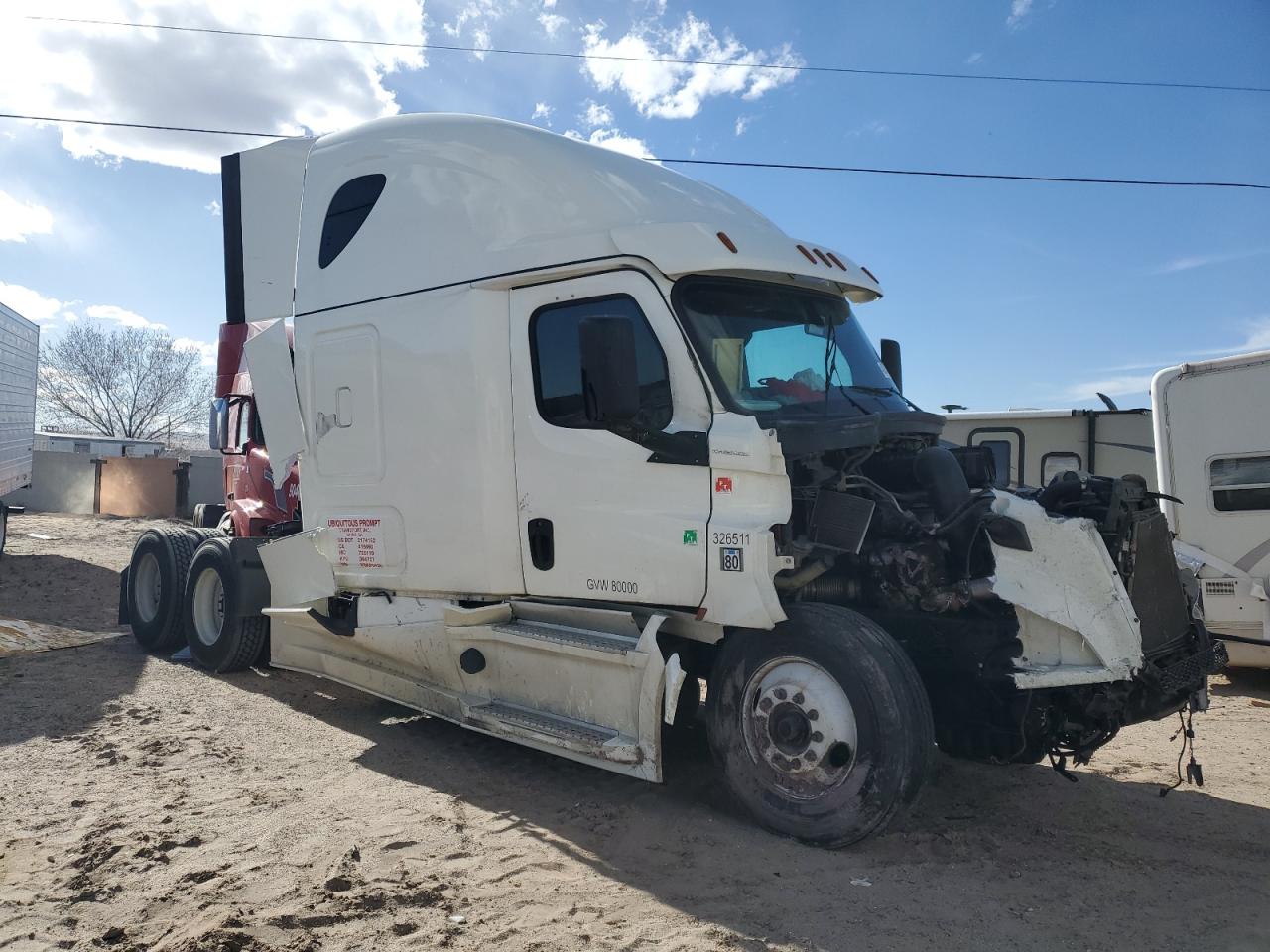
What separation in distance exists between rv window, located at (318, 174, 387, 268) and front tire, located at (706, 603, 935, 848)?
376 cm

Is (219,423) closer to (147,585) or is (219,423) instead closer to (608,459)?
(147,585)

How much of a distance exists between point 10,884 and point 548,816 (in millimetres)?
2338

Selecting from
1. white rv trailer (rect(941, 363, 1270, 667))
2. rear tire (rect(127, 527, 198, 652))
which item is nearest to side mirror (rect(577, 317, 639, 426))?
white rv trailer (rect(941, 363, 1270, 667))

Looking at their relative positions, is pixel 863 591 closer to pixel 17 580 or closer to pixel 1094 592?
pixel 1094 592

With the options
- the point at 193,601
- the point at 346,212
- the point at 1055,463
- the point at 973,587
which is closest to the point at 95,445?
the point at 193,601

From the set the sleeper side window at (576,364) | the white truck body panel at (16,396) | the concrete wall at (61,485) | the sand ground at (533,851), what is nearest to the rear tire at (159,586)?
the sand ground at (533,851)

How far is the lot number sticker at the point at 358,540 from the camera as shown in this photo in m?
6.23

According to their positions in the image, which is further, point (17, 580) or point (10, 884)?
point (17, 580)

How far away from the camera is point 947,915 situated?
149 inches

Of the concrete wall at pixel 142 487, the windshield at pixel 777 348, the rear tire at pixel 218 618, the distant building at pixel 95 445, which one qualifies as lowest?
the rear tire at pixel 218 618

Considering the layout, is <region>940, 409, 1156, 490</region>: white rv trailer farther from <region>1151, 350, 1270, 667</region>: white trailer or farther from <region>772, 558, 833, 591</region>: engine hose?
<region>772, 558, 833, 591</region>: engine hose

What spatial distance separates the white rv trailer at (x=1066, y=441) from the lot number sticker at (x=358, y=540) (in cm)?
806

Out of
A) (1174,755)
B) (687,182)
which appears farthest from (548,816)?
(1174,755)

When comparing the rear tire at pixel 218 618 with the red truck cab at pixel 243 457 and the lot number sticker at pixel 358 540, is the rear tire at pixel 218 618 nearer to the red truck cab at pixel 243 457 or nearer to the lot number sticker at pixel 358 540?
the red truck cab at pixel 243 457
